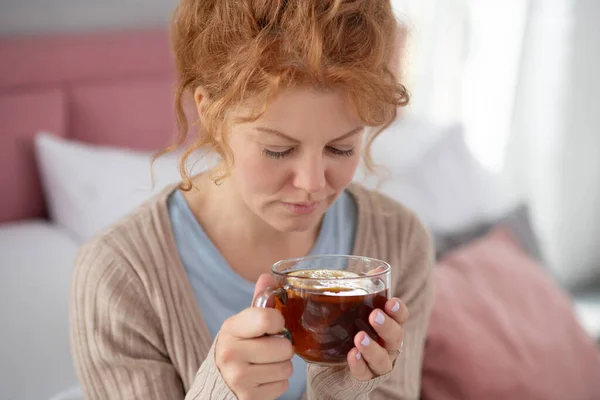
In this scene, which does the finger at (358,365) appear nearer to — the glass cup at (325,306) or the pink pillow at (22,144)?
the glass cup at (325,306)

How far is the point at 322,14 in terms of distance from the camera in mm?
1143

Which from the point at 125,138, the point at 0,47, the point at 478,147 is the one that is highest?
the point at 0,47

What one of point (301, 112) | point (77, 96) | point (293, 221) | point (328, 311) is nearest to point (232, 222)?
point (293, 221)

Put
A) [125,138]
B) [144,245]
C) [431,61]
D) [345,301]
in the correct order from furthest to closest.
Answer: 1. [431,61]
2. [125,138]
3. [144,245]
4. [345,301]

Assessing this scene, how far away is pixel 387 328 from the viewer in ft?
3.42

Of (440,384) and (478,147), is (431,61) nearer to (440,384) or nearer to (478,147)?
(478,147)

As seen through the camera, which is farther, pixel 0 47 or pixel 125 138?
pixel 125 138

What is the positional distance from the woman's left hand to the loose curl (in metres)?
0.31

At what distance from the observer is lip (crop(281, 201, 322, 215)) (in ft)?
3.99

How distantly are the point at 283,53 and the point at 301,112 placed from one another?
0.31ft

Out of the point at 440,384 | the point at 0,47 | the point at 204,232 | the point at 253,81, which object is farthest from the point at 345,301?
the point at 0,47

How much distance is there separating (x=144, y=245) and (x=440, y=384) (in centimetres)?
91

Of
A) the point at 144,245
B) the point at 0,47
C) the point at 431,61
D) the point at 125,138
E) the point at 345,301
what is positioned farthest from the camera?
the point at 431,61

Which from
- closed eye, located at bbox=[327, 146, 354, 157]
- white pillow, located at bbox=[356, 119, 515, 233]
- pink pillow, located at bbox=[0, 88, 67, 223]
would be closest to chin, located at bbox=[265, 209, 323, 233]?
closed eye, located at bbox=[327, 146, 354, 157]
